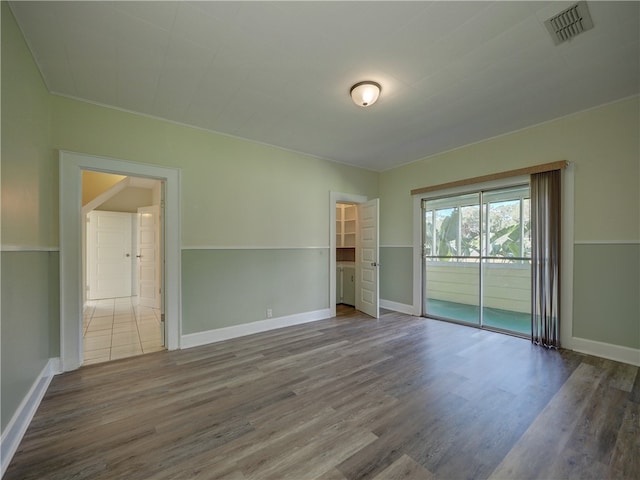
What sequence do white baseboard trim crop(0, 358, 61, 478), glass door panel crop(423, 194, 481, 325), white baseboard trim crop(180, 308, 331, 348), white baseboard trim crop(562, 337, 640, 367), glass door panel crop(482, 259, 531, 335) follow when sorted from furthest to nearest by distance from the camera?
1. glass door panel crop(423, 194, 481, 325)
2. glass door panel crop(482, 259, 531, 335)
3. white baseboard trim crop(180, 308, 331, 348)
4. white baseboard trim crop(562, 337, 640, 367)
5. white baseboard trim crop(0, 358, 61, 478)

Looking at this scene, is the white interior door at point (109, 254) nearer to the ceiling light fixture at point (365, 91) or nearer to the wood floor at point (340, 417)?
the wood floor at point (340, 417)

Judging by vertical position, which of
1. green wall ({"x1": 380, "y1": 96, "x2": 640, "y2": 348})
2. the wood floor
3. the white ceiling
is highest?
the white ceiling

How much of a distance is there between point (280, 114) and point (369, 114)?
1048 mm

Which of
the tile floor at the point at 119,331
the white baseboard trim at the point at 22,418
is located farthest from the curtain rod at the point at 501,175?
the white baseboard trim at the point at 22,418

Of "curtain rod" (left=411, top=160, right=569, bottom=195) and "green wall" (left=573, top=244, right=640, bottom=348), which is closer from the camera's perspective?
"green wall" (left=573, top=244, right=640, bottom=348)

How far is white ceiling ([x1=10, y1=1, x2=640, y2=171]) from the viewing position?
6.03 feet

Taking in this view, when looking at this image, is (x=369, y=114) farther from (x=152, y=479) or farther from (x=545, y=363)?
(x=152, y=479)

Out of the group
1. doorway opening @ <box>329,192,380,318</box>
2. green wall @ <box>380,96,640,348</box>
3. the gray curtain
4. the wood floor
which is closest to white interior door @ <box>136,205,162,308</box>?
the wood floor

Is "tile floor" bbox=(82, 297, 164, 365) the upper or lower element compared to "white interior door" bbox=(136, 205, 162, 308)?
lower

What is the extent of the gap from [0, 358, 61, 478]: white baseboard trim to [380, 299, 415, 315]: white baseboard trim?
4813 mm

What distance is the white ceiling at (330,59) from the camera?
1837mm

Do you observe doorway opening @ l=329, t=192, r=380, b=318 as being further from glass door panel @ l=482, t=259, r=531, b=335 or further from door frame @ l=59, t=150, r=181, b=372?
door frame @ l=59, t=150, r=181, b=372

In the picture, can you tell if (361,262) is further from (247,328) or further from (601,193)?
(601,193)

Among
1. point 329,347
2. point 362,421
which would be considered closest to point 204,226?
point 329,347
